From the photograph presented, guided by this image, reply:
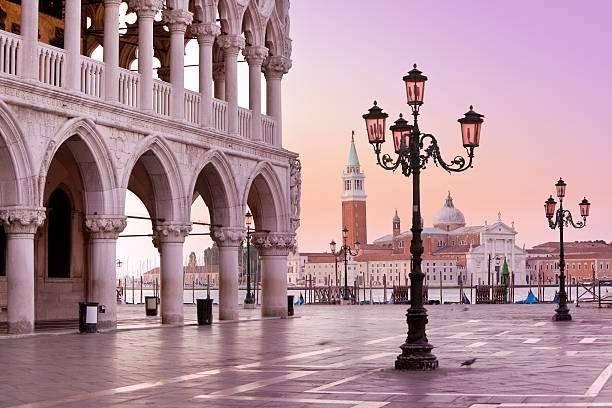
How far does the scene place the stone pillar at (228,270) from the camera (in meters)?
33.1

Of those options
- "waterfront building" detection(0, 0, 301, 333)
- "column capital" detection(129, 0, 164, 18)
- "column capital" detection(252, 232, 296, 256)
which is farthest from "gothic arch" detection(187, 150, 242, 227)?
"column capital" detection(129, 0, 164, 18)

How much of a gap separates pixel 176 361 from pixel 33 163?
25.4 ft

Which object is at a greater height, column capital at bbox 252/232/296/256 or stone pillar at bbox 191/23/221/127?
stone pillar at bbox 191/23/221/127

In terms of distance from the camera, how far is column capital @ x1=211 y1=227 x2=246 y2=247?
33.0 meters

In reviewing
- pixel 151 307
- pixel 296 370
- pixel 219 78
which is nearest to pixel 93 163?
pixel 296 370

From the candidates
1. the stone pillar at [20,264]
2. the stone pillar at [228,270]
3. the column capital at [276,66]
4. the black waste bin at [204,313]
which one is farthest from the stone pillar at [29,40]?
the column capital at [276,66]

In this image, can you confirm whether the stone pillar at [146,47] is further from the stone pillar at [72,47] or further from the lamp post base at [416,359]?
the lamp post base at [416,359]

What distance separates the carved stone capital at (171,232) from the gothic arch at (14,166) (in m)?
5.91

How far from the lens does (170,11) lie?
99.3 feet

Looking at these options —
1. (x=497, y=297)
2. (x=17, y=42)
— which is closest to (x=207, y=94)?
(x=17, y=42)

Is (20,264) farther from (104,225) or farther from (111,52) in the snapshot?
(111,52)

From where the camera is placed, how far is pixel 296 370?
1672 cm

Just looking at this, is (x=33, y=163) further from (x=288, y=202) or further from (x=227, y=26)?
(x=288, y=202)

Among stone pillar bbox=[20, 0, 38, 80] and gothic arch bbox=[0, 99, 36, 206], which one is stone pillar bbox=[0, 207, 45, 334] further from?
stone pillar bbox=[20, 0, 38, 80]
